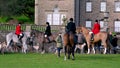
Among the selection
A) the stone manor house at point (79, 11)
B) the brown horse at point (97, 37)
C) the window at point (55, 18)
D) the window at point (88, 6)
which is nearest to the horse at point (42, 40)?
the brown horse at point (97, 37)

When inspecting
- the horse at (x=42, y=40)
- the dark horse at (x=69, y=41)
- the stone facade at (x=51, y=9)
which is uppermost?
the stone facade at (x=51, y=9)

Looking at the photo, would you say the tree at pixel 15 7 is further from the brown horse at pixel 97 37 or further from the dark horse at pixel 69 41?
the dark horse at pixel 69 41

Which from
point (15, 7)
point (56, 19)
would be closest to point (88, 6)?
point (56, 19)

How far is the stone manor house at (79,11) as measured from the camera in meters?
74.9

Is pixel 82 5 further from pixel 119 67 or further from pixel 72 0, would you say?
pixel 119 67

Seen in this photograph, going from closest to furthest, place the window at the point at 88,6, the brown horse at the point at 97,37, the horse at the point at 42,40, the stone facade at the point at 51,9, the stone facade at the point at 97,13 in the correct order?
the brown horse at the point at 97,37
the horse at the point at 42,40
the stone facade at the point at 51,9
the stone facade at the point at 97,13
the window at the point at 88,6

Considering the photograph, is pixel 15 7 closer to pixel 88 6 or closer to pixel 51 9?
pixel 88 6

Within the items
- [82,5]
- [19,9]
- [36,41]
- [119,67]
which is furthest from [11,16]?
[119,67]

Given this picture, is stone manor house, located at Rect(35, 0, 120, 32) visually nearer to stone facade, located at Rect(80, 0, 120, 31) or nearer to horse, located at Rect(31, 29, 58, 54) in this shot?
stone facade, located at Rect(80, 0, 120, 31)

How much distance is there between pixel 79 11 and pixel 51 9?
18.9ft

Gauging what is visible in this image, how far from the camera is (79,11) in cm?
7956

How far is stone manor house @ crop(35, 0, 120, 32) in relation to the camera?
7488 centimetres

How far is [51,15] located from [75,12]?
4.00 m

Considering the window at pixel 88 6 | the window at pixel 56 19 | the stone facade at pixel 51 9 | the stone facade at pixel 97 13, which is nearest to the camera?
the window at pixel 56 19
